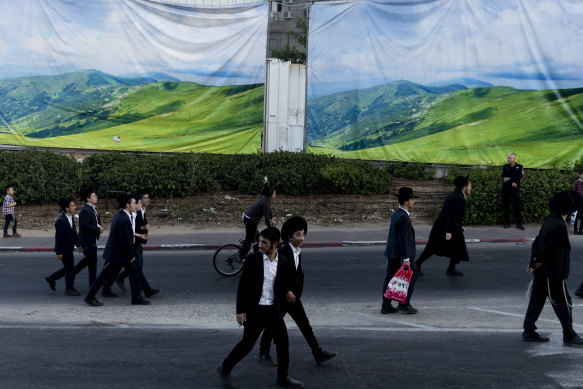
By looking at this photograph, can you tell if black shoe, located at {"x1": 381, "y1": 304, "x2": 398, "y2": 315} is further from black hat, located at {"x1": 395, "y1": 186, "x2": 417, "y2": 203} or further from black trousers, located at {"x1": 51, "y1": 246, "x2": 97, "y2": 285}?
black trousers, located at {"x1": 51, "y1": 246, "x2": 97, "y2": 285}

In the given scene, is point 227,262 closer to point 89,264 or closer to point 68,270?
point 89,264

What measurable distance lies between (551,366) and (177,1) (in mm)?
19707

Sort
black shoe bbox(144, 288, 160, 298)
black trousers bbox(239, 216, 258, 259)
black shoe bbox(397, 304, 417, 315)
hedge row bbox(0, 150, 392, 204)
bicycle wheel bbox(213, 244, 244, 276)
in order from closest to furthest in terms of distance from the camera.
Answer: black shoe bbox(397, 304, 417, 315) < black shoe bbox(144, 288, 160, 298) < black trousers bbox(239, 216, 258, 259) < bicycle wheel bbox(213, 244, 244, 276) < hedge row bbox(0, 150, 392, 204)

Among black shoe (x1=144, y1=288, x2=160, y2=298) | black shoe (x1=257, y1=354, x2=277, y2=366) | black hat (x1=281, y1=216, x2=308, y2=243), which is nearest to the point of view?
black hat (x1=281, y1=216, x2=308, y2=243)

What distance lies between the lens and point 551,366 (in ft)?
24.1

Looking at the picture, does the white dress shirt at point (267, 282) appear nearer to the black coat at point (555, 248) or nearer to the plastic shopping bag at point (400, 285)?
the plastic shopping bag at point (400, 285)

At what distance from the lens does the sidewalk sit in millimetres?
15914

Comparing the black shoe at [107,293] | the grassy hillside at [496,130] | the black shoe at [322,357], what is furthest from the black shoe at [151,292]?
the grassy hillside at [496,130]

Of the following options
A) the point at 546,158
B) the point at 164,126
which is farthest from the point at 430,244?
the point at 164,126

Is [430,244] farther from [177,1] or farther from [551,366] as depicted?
[177,1]

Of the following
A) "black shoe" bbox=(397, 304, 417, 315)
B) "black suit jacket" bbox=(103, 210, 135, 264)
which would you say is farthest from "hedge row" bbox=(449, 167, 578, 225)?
"black suit jacket" bbox=(103, 210, 135, 264)

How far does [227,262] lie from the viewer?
1280cm

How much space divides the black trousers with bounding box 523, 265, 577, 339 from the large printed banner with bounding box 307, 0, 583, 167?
12.9m

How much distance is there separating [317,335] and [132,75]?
55.2 ft
